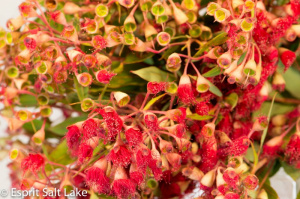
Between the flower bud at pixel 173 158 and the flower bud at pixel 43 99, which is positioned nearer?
the flower bud at pixel 173 158


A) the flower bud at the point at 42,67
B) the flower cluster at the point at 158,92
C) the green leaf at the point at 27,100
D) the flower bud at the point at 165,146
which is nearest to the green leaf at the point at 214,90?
the flower cluster at the point at 158,92

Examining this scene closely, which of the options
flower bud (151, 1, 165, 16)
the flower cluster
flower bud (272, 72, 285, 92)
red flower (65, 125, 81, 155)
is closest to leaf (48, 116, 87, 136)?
the flower cluster

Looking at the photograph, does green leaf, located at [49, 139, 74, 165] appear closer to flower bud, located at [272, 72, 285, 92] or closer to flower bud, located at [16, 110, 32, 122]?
flower bud, located at [16, 110, 32, 122]

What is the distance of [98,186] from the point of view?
1.90ft

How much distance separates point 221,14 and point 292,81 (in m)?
0.27

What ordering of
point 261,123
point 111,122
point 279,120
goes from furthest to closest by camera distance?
1. point 279,120
2. point 261,123
3. point 111,122

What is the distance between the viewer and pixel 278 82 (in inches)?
27.8

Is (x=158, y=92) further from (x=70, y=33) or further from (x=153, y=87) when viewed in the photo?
(x=70, y=33)

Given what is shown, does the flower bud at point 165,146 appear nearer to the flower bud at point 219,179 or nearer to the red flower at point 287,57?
the flower bud at point 219,179

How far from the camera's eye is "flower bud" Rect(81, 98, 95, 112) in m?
0.59

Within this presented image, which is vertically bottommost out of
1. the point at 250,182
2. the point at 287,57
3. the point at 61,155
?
the point at 61,155

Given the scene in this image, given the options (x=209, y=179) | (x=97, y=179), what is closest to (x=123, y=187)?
(x=97, y=179)

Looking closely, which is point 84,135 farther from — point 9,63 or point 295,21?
point 295,21

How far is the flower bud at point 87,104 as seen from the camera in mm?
588
